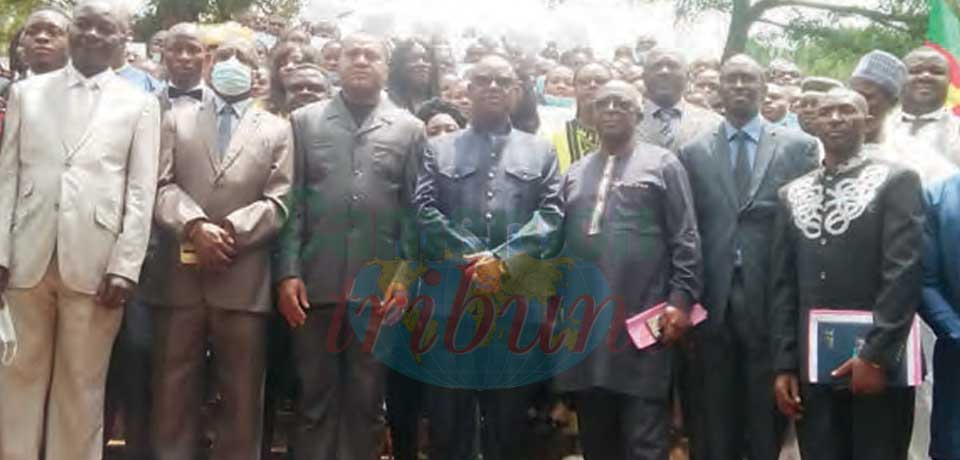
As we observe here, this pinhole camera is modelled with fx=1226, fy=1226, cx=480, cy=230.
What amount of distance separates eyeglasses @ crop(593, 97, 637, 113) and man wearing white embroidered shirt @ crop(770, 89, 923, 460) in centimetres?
86

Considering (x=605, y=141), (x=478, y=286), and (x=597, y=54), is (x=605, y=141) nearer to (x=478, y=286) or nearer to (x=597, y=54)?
(x=478, y=286)

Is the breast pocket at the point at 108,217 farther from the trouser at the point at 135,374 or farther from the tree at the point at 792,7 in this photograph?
the tree at the point at 792,7

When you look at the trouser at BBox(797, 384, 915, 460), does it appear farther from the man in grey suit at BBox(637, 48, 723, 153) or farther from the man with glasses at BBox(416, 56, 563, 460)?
the man in grey suit at BBox(637, 48, 723, 153)

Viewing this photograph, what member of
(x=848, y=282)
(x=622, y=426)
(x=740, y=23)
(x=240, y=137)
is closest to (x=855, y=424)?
(x=848, y=282)

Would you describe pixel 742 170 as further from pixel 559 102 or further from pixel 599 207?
pixel 559 102

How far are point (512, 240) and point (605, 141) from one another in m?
0.68

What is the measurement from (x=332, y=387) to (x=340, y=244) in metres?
0.69

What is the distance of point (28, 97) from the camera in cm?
579

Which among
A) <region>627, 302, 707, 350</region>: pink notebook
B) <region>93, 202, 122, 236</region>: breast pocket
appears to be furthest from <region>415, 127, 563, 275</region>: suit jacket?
<region>93, 202, 122, 236</region>: breast pocket

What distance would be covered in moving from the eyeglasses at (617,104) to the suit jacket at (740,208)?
0.44 metres

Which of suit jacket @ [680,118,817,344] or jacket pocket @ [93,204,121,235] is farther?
suit jacket @ [680,118,817,344]

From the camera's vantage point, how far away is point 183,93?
21.1ft

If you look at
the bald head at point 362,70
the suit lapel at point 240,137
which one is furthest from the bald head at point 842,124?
the suit lapel at point 240,137

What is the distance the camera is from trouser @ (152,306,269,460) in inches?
229
